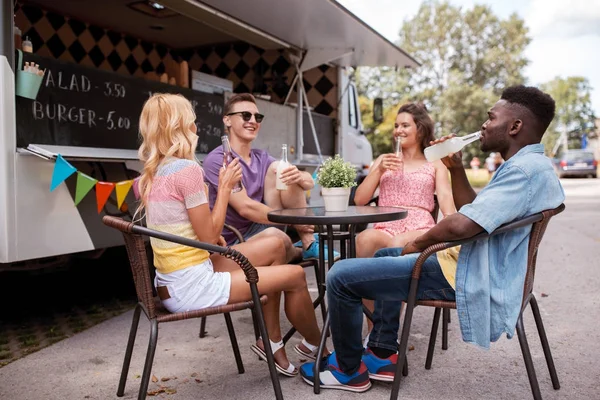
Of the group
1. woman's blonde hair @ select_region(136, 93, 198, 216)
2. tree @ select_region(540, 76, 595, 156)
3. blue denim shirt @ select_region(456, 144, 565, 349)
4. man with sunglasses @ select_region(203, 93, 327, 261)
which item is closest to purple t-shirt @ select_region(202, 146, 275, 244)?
man with sunglasses @ select_region(203, 93, 327, 261)

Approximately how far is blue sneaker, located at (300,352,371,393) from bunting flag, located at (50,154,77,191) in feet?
5.23

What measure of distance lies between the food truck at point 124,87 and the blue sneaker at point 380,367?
68.7 inches

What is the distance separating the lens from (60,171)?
9.80 feet

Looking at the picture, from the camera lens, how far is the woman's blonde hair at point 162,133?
2328 mm

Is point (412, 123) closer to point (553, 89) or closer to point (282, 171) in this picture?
point (282, 171)

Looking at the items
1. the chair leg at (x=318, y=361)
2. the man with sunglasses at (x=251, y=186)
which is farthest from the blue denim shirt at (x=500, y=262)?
the man with sunglasses at (x=251, y=186)

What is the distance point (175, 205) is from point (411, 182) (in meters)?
1.60

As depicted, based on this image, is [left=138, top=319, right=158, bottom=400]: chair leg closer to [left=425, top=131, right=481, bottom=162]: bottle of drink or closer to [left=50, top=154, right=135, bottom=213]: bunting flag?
[left=50, top=154, right=135, bottom=213]: bunting flag

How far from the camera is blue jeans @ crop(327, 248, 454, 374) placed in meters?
2.31

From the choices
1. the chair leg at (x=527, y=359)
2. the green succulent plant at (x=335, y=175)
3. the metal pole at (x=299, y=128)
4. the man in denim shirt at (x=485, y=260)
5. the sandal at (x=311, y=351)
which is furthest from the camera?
the metal pole at (x=299, y=128)

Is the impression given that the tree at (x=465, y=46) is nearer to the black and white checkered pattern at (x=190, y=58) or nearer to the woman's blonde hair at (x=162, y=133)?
the black and white checkered pattern at (x=190, y=58)

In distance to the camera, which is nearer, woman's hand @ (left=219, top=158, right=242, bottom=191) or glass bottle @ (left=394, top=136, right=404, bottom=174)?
woman's hand @ (left=219, top=158, right=242, bottom=191)

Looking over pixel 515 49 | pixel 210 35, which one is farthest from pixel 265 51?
pixel 515 49

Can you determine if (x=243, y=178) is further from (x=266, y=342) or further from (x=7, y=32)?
(x=7, y=32)
